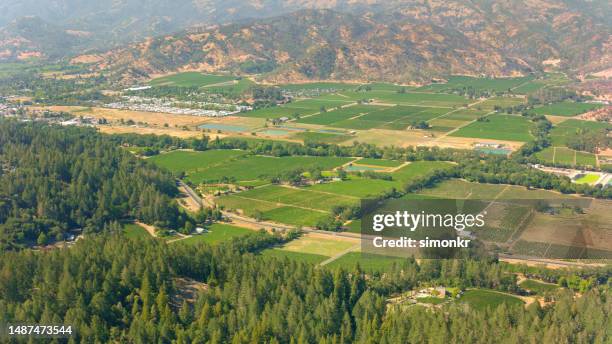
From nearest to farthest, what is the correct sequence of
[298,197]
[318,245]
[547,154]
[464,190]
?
[318,245]
[298,197]
[464,190]
[547,154]

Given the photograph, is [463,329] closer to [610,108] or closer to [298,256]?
[298,256]

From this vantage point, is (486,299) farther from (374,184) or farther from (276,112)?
(276,112)

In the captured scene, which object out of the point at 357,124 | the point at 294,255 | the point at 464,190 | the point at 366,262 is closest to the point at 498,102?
the point at 357,124

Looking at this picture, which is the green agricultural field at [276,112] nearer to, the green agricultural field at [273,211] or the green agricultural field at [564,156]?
the green agricultural field at [564,156]

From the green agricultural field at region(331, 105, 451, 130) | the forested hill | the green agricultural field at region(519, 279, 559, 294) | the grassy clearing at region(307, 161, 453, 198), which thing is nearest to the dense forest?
the green agricultural field at region(519, 279, 559, 294)

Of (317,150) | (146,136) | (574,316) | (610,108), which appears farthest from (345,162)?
(610,108)

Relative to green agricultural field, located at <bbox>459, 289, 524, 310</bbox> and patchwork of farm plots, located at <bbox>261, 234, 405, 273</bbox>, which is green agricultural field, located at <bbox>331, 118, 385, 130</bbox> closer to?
patchwork of farm plots, located at <bbox>261, 234, 405, 273</bbox>
